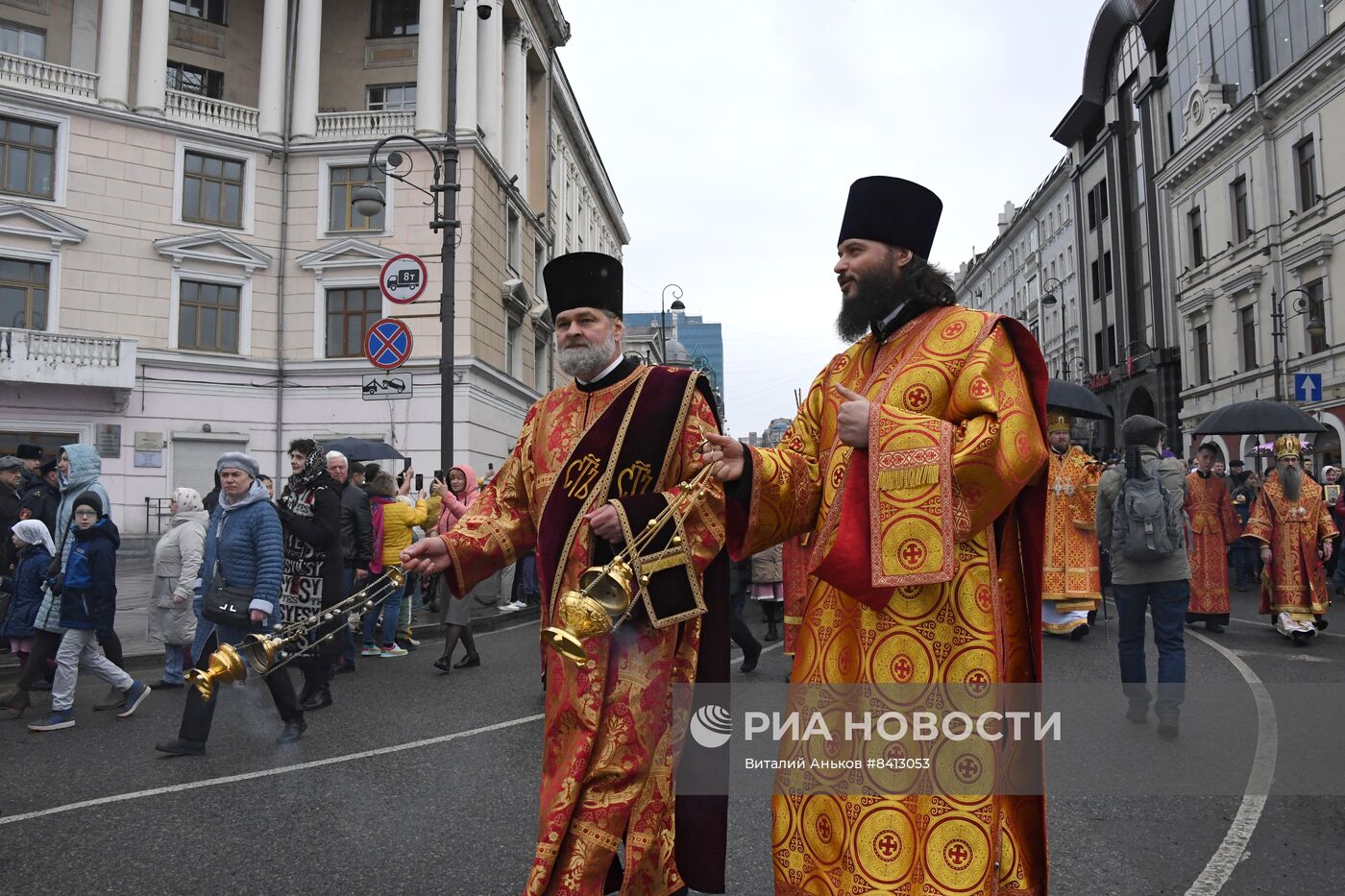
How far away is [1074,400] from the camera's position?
39.0ft

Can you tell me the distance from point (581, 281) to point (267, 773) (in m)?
3.68

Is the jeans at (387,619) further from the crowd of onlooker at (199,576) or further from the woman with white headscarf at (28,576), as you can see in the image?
the woman with white headscarf at (28,576)

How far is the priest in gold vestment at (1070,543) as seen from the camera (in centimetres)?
1029

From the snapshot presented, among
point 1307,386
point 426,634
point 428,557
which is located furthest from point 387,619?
point 1307,386

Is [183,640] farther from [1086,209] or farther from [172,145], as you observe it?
[1086,209]

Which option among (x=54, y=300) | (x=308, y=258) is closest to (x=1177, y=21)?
(x=308, y=258)

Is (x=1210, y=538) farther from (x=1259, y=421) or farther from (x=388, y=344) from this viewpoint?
(x=388, y=344)

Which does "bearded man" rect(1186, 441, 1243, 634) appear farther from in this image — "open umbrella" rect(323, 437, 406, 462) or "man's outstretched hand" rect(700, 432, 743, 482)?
"open umbrella" rect(323, 437, 406, 462)

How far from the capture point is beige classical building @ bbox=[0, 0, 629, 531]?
2320 centimetres

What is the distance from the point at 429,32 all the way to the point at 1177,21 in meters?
30.3

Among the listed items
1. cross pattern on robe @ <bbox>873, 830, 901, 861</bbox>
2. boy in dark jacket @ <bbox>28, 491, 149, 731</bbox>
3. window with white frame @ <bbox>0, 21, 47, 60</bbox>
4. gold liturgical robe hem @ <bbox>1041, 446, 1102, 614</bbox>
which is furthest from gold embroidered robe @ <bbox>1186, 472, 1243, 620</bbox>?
window with white frame @ <bbox>0, 21, 47, 60</bbox>

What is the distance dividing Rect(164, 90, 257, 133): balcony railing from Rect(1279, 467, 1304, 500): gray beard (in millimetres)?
25018

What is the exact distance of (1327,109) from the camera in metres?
27.6

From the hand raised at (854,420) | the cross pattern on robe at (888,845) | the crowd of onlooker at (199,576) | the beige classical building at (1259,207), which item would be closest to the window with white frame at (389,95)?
the crowd of onlooker at (199,576)
